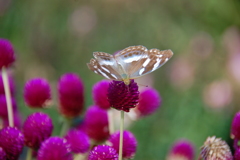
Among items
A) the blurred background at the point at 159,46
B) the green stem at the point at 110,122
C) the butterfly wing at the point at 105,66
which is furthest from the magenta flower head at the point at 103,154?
the blurred background at the point at 159,46

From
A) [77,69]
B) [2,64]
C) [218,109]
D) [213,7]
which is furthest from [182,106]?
[2,64]

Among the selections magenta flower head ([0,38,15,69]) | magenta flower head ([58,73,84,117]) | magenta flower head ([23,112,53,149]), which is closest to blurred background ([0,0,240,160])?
magenta flower head ([58,73,84,117])

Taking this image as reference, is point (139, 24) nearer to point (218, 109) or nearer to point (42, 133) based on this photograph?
point (218, 109)

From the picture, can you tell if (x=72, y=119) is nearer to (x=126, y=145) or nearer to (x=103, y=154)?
(x=126, y=145)

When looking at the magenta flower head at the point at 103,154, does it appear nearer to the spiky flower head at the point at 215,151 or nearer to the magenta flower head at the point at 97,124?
the spiky flower head at the point at 215,151

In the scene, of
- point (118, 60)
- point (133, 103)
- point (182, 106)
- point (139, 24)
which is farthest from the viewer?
point (139, 24)

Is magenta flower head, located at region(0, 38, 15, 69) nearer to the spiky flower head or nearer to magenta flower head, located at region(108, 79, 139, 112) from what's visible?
magenta flower head, located at region(108, 79, 139, 112)

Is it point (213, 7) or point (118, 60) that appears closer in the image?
point (118, 60)
